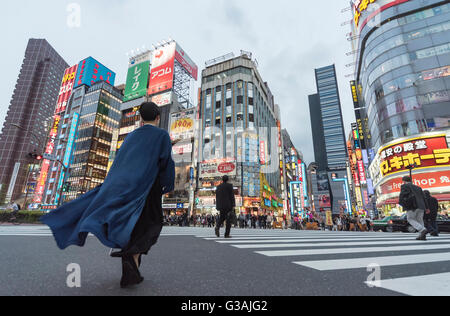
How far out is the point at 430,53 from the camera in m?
24.8

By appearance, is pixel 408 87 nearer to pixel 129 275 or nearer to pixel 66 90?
pixel 129 275

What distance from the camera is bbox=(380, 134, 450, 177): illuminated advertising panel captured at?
20484 mm

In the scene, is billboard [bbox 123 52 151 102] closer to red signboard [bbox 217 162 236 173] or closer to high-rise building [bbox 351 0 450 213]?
red signboard [bbox 217 162 236 173]

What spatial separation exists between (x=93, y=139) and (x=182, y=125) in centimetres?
2853

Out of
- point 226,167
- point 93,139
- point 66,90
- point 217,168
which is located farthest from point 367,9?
point 66,90

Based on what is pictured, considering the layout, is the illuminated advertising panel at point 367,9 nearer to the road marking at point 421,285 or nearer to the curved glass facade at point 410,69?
the curved glass facade at point 410,69

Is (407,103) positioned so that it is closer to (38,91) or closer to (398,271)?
(398,271)

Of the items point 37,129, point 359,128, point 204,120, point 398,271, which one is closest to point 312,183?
point 359,128

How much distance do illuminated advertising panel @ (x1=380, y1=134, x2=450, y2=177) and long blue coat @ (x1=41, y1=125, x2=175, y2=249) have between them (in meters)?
24.4

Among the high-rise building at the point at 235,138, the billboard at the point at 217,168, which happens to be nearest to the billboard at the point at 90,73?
the high-rise building at the point at 235,138

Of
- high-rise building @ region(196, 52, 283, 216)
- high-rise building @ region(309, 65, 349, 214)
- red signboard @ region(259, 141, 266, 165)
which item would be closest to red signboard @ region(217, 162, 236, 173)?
high-rise building @ region(196, 52, 283, 216)

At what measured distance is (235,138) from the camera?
4159 centimetres

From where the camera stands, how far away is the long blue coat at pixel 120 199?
1.43m
